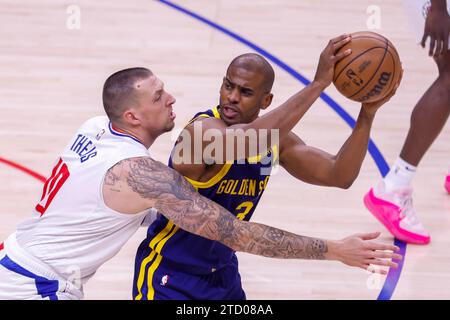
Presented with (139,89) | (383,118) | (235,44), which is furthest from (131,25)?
(139,89)

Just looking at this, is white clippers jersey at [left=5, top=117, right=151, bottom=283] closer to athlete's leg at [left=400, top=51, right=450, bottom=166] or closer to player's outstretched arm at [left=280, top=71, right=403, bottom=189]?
player's outstretched arm at [left=280, top=71, right=403, bottom=189]

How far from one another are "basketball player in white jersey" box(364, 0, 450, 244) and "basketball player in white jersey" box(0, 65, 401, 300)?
75.2 inches

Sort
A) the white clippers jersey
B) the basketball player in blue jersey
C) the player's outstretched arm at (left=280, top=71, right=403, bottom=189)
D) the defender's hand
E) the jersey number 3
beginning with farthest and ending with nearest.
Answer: the player's outstretched arm at (left=280, top=71, right=403, bottom=189) < the basketball player in blue jersey < the jersey number 3 < the white clippers jersey < the defender's hand

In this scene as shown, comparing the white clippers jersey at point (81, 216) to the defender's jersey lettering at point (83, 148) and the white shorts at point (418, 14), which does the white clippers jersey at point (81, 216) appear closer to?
the defender's jersey lettering at point (83, 148)

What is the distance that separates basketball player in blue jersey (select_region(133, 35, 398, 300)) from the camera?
3.76 metres

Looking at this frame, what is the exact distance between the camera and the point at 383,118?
23.4 feet

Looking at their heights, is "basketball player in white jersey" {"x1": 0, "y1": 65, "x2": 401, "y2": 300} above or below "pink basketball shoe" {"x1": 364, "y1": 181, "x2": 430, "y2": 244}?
above

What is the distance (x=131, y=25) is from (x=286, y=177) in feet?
9.78

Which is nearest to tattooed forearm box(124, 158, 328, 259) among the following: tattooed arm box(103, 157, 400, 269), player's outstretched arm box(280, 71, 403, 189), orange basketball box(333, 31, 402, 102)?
tattooed arm box(103, 157, 400, 269)

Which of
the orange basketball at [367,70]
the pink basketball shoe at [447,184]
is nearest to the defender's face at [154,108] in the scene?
the orange basketball at [367,70]

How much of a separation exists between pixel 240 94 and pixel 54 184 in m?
0.86

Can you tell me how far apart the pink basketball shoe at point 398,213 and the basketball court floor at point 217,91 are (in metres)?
0.10

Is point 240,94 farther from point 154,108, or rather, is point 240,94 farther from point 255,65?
point 154,108

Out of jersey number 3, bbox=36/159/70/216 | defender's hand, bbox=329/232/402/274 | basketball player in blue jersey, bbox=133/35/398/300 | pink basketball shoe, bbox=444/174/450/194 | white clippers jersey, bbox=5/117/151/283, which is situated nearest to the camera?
defender's hand, bbox=329/232/402/274
